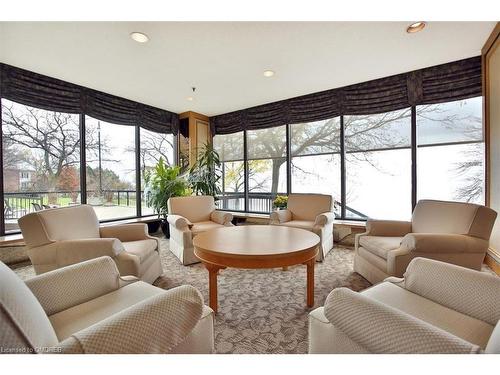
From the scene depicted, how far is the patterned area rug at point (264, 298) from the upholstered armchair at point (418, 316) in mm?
528

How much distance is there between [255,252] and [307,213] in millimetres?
1932

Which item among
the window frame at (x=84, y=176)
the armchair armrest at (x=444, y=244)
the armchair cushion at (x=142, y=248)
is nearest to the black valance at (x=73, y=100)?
the window frame at (x=84, y=176)

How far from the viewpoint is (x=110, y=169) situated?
3984mm

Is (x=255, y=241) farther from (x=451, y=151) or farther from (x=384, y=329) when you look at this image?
(x=451, y=151)

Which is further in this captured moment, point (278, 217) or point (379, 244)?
point (278, 217)

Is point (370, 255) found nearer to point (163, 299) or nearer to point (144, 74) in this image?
point (163, 299)

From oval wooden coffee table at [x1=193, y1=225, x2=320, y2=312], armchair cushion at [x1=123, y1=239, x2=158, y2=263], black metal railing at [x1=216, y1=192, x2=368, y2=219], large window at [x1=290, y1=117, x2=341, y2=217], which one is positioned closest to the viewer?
oval wooden coffee table at [x1=193, y1=225, x2=320, y2=312]

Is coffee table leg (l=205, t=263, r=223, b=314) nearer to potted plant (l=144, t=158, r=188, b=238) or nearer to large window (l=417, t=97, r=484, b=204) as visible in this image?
potted plant (l=144, t=158, r=188, b=238)

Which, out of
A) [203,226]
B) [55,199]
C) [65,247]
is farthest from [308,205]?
[55,199]

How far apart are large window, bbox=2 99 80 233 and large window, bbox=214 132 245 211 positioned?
8.34 ft

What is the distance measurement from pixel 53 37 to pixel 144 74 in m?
0.97

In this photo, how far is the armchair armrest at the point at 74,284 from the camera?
110 centimetres

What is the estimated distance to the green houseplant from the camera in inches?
171

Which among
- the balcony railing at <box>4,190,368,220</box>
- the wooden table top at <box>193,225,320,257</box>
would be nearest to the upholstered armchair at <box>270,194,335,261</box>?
the balcony railing at <box>4,190,368,220</box>
